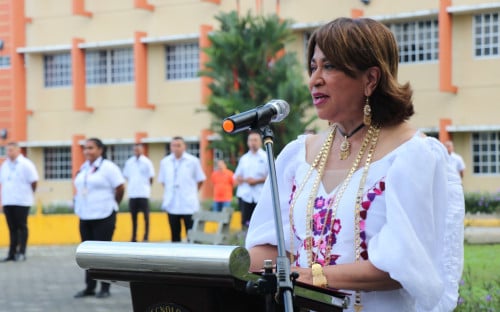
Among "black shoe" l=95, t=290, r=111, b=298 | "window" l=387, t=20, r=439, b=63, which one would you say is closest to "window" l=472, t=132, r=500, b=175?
"window" l=387, t=20, r=439, b=63

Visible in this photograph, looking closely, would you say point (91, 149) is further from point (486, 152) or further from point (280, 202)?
point (486, 152)

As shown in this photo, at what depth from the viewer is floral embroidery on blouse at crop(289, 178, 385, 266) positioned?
2.92m

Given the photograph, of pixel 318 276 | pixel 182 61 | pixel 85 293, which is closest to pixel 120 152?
pixel 182 61

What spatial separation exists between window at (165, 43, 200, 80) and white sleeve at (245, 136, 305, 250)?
30.4m

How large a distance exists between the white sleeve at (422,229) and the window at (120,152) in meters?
33.1

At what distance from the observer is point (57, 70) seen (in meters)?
36.9

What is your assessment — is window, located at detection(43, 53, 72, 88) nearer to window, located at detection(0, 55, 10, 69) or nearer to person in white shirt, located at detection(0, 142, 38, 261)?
window, located at detection(0, 55, 10, 69)

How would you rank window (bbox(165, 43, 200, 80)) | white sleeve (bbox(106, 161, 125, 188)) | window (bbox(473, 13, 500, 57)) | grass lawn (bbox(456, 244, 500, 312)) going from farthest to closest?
window (bbox(165, 43, 200, 80)) < window (bbox(473, 13, 500, 57)) < white sleeve (bbox(106, 161, 125, 188)) < grass lawn (bbox(456, 244, 500, 312))

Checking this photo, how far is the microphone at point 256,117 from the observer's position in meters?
2.79

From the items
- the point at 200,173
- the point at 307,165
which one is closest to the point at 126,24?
the point at 200,173

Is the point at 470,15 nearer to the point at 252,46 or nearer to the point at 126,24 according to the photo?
the point at 252,46

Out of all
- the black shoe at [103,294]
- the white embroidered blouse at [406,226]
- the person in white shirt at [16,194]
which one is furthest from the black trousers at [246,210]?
the white embroidered blouse at [406,226]

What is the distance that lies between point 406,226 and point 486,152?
2610 centimetres

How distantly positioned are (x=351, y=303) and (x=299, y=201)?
15.4 inches
